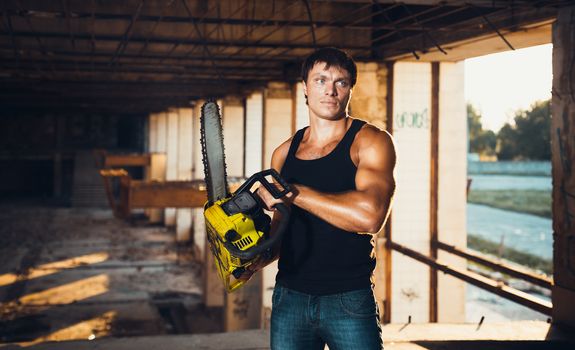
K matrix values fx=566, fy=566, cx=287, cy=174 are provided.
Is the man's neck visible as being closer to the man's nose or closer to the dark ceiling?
the man's nose

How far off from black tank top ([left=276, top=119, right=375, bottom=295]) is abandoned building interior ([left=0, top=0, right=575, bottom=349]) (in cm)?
93

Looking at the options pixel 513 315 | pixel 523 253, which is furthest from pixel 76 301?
pixel 523 253

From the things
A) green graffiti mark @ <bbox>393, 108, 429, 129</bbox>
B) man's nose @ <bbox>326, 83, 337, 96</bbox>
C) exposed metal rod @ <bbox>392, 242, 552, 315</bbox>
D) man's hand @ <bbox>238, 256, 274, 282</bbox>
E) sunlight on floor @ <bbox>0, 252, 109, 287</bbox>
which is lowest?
sunlight on floor @ <bbox>0, 252, 109, 287</bbox>

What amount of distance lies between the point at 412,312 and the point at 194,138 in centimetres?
1154

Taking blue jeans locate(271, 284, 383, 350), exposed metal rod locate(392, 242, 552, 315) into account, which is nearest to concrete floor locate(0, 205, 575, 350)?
exposed metal rod locate(392, 242, 552, 315)

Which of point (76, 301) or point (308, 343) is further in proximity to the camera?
point (76, 301)

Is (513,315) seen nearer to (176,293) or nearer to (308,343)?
(176,293)

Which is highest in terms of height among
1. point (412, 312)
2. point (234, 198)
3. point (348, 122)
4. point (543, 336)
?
point (348, 122)

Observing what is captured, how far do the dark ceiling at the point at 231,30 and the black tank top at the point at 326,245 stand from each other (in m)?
2.73

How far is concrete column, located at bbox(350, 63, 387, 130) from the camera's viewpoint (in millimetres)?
7844

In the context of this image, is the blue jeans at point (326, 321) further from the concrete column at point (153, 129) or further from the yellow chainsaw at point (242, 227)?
the concrete column at point (153, 129)

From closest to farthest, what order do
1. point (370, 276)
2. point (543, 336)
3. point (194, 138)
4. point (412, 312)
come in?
1. point (370, 276)
2. point (543, 336)
3. point (412, 312)
4. point (194, 138)

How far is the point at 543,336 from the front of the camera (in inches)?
177

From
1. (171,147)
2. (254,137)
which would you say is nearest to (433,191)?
(254,137)
